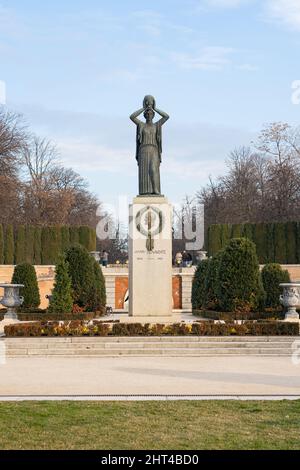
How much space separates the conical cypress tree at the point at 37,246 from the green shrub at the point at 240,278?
25218mm

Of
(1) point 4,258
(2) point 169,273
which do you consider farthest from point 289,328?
(1) point 4,258

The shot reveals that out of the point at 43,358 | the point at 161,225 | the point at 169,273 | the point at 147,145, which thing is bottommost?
the point at 43,358

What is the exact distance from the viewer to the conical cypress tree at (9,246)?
50.3m

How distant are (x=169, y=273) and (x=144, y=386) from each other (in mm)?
9673

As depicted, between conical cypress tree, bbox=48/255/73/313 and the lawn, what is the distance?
1648 cm

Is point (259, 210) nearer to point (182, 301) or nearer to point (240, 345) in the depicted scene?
point (182, 301)

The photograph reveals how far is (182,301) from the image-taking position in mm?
43344

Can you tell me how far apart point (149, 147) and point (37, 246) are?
29.1 meters

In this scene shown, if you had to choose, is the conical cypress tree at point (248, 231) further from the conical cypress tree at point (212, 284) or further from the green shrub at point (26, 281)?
the green shrub at point (26, 281)

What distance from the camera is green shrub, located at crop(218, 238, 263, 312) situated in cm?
2745

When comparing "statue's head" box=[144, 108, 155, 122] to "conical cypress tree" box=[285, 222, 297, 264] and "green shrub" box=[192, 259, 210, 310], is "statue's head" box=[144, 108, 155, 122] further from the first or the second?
"conical cypress tree" box=[285, 222, 297, 264]

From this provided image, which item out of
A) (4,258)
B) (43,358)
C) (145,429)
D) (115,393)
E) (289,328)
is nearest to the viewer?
(145,429)

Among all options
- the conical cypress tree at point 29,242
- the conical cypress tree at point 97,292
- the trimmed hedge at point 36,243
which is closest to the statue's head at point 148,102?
the conical cypress tree at point 97,292
